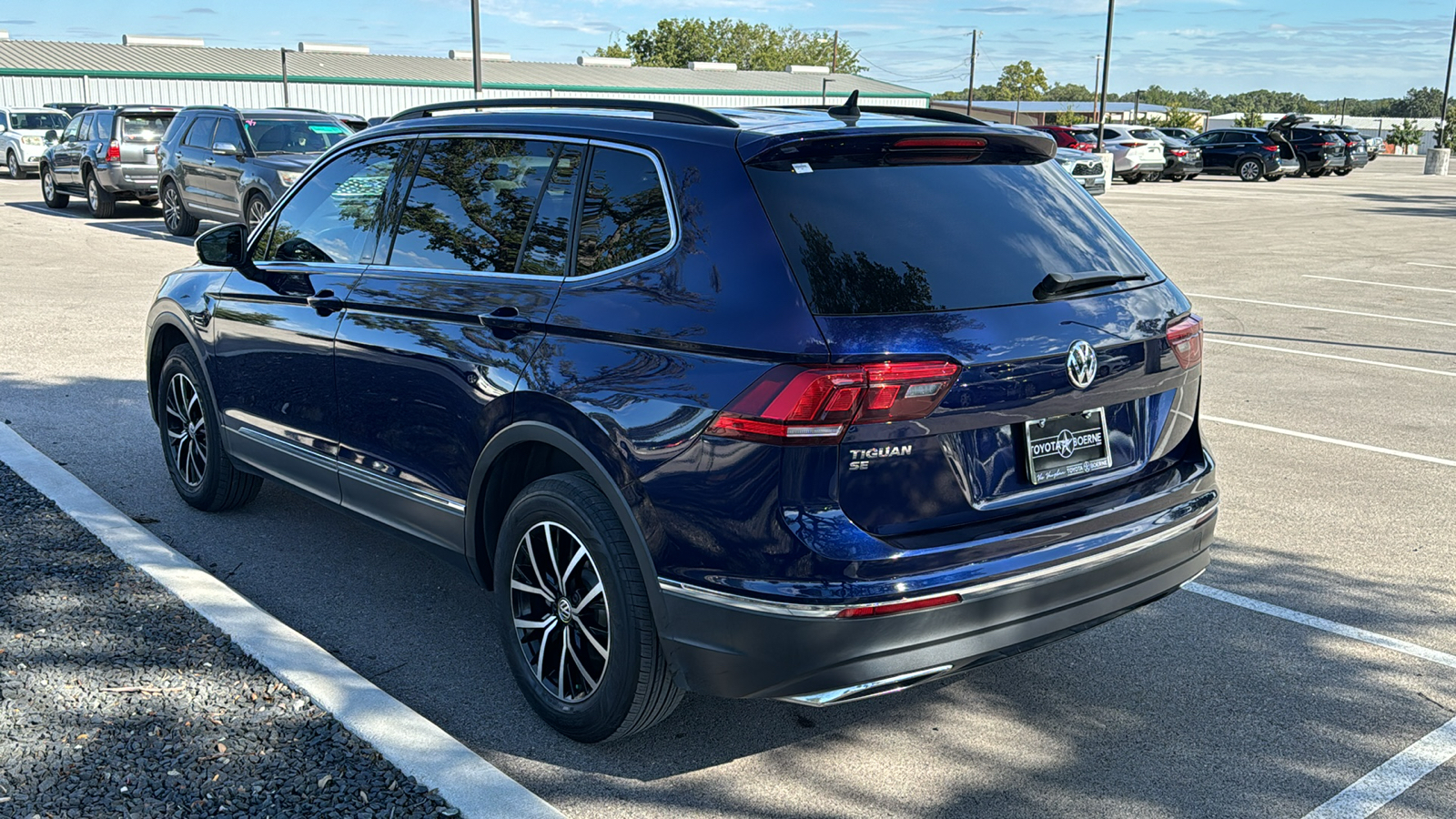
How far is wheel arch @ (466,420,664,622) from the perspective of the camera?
3.40 metres

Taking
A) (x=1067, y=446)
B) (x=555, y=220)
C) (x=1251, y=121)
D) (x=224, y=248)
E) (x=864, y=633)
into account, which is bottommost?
(x=864, y=633)

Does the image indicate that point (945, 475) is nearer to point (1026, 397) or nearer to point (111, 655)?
point (1026, 397)

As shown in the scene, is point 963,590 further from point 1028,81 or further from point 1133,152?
point 1028,81

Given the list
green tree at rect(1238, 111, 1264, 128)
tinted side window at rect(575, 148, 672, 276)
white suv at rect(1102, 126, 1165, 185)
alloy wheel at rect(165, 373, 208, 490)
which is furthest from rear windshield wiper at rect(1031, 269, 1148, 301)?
green tree at rect(1238, 111, 1264, 128)

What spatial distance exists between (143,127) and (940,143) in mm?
21045

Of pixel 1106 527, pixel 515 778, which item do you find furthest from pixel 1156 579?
pixel 515 778

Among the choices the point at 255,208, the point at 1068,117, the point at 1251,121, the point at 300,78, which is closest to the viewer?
the point at 255,208

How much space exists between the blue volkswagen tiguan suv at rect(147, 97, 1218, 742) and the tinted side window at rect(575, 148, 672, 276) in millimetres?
11

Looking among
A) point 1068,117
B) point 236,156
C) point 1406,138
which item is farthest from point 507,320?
point 1068,117

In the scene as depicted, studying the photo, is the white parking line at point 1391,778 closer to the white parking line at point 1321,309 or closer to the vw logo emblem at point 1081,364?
the vw logo emblem at point 1081,364

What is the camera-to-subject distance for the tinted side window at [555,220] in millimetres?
3809

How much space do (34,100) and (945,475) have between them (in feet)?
208

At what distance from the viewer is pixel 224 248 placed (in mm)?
5332

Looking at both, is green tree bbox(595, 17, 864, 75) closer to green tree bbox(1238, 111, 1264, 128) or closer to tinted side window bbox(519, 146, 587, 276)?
green tree bbox(1238, 111, 1264, 128)
